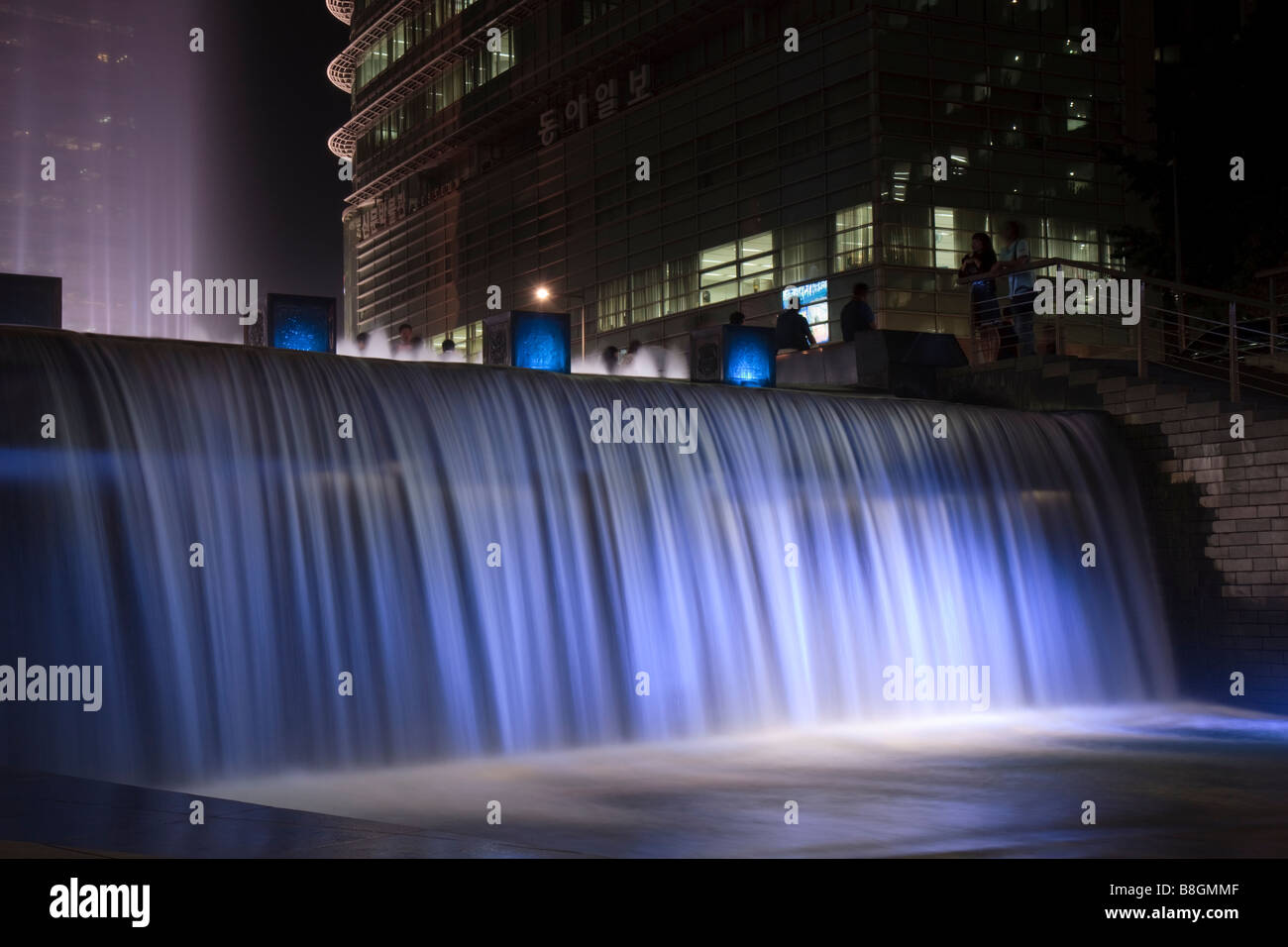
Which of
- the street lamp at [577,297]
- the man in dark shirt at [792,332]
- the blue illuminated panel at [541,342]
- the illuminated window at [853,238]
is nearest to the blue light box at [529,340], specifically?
the blue illuminated panel at [541,342]

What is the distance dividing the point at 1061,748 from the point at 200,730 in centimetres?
758

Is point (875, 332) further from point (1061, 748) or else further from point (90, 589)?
point (90, 589)

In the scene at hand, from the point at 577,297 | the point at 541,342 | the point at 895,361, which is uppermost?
the point at 577,297

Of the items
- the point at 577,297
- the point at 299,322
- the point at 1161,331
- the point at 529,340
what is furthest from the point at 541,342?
the point at 577,297

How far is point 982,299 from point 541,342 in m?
6.65

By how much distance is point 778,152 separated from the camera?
46.1 metres

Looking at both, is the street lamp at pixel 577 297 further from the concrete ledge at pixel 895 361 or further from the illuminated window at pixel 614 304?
the concrete ledge at pixel 895 361

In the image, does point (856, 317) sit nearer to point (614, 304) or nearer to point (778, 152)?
point (778, 152)

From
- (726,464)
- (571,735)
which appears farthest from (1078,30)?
(571,735)

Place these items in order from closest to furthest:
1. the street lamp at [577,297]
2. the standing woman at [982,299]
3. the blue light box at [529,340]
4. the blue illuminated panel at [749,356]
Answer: the blue light box at [529,340], the blue illuminated panel at [749,356], the standing woman at [982,299], the street lamp at [577,297]

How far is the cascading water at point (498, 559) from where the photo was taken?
38.7 feet

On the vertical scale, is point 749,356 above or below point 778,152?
below

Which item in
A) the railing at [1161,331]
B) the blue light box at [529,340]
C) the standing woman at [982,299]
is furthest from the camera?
the standing woman at [982,299]

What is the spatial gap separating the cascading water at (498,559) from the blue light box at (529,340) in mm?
4827
